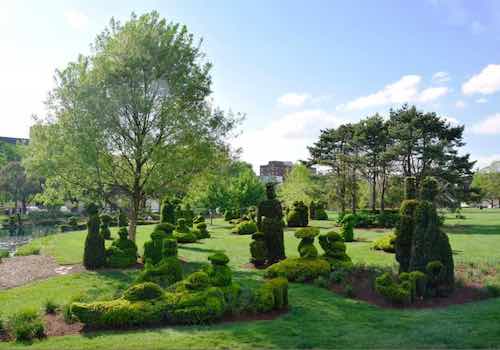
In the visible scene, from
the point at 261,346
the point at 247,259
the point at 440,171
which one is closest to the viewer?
the point at 261,346

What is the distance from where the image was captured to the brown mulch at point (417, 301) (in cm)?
980

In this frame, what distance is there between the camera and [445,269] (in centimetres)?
1037

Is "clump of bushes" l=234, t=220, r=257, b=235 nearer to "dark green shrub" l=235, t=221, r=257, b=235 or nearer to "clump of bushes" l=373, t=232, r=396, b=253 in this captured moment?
"dark green shrub" l=235, t=221, r=257, b=235

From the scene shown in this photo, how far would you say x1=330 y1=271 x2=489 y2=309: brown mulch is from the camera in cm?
980

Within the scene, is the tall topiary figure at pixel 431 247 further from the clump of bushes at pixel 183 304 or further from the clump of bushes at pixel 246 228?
the clump of bushes at pixel 246 228

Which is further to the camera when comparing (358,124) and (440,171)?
(358,124)

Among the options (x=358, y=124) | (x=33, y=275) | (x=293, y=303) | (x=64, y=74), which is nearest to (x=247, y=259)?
(x=293, y=303)

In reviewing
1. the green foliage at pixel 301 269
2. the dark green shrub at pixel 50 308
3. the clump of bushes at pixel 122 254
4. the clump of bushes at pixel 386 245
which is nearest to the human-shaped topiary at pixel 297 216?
the clump of bushes at pixel 386 245

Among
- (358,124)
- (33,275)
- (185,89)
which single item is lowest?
(33,275)

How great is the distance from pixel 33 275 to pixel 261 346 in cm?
1248

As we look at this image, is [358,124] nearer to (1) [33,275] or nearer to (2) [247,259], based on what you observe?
(2) [247,259]

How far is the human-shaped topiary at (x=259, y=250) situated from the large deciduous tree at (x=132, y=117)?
5.02 meters

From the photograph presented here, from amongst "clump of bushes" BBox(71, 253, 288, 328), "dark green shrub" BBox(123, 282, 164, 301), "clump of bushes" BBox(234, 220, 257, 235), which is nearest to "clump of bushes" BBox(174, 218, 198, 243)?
"clump of bushes" BBox(234, 220, 257, 235)

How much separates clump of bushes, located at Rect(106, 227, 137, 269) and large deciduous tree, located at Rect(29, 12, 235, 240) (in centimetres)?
182
